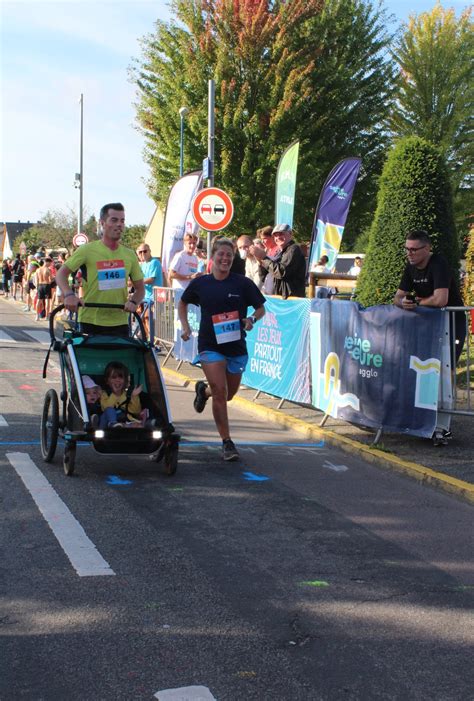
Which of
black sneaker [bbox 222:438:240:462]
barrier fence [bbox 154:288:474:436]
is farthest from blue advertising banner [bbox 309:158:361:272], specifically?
black sneaker [bbox 222:438:240:462]

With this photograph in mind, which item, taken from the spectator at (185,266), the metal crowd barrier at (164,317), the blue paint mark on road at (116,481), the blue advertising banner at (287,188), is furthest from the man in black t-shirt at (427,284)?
the blue advertising banner at (287,188)

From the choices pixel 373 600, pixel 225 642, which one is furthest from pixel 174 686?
pixel 373 600

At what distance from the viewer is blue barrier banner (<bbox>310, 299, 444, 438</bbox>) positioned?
8.49m

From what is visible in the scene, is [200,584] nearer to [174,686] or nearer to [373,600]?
[373,600]

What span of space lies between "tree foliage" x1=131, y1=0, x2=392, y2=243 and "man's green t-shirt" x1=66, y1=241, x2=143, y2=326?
92.8 ft

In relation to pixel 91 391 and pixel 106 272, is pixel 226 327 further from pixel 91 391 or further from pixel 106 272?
pixel 91 391

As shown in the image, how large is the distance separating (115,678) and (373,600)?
1552 millimetres

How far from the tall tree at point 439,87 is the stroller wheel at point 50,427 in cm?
3480

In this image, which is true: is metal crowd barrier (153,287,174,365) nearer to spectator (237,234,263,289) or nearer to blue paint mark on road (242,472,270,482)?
spectator (237,234,263,289)

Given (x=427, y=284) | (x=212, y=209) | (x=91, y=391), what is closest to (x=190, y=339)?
(x=212, y=209)

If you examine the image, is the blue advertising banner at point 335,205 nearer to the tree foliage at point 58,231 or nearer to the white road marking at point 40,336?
the white road marking at point 40,336

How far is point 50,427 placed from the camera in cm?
786

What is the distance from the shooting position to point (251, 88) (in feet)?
121

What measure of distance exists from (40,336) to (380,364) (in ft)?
47.9
